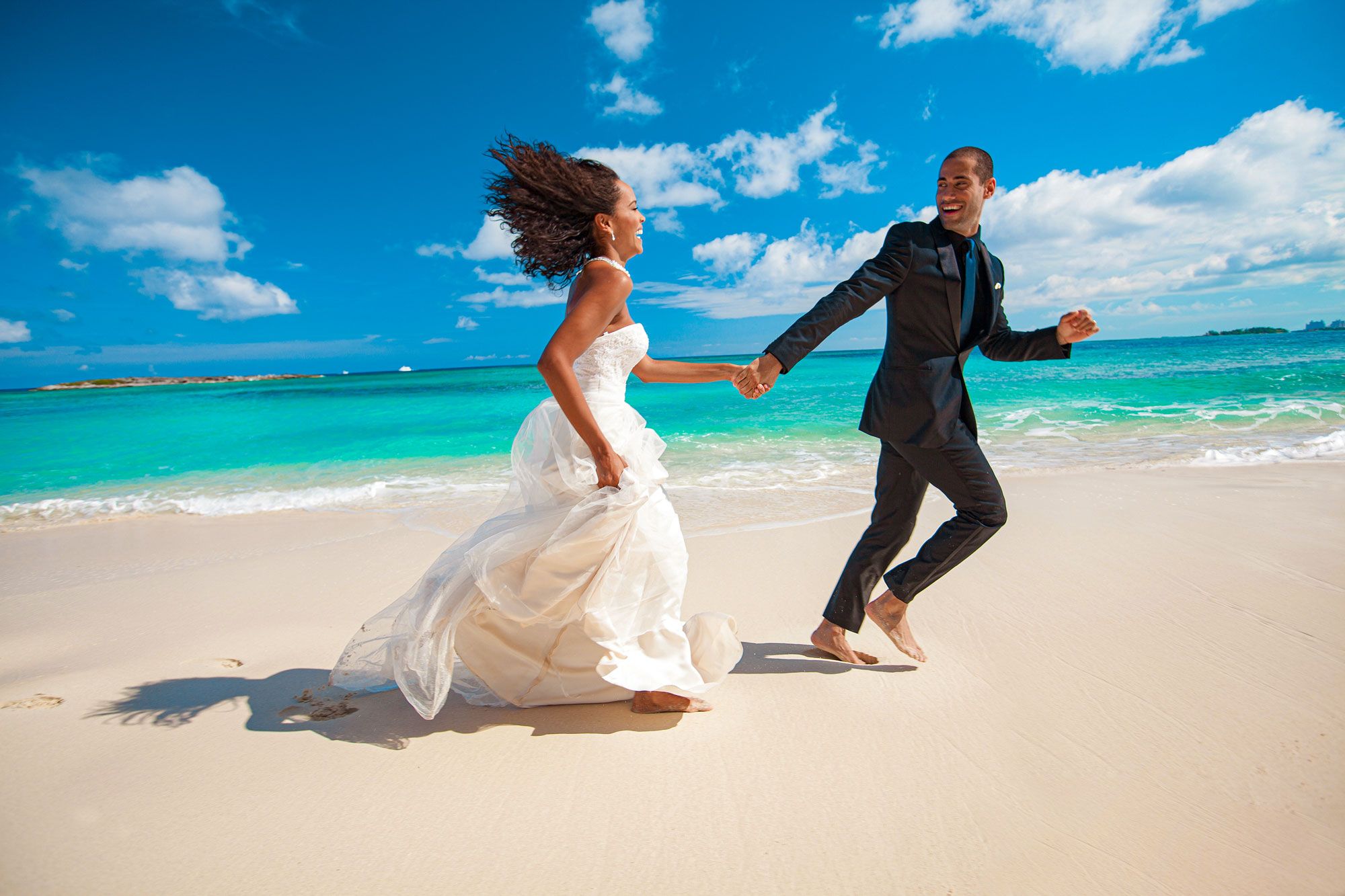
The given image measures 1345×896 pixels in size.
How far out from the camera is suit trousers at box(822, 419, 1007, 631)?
285 cm

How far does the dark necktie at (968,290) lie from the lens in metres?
2.88

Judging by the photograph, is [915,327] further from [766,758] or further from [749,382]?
[766,758]

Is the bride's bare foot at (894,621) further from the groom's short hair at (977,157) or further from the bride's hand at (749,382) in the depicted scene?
the groom's short hair at (977,157)

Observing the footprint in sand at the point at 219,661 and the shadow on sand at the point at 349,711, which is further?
the footprint in sand at the point at 219,661

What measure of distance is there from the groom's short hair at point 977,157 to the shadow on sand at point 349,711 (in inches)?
88.3

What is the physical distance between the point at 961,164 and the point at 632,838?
9.50 feet

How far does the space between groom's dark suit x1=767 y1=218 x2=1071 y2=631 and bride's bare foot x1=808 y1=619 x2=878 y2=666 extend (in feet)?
1.12

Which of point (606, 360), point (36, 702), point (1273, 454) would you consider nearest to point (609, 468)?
point (606, 360)

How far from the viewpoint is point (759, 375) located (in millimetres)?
2875

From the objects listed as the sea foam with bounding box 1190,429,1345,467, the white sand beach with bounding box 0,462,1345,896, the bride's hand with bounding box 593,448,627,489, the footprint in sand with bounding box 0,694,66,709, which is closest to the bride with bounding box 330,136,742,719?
the bride's hand with bounding box 593,448,627,489

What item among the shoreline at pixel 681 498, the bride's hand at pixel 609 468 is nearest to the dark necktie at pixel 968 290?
the bride's hand at pixel 609 468

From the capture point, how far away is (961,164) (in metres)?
2.88
